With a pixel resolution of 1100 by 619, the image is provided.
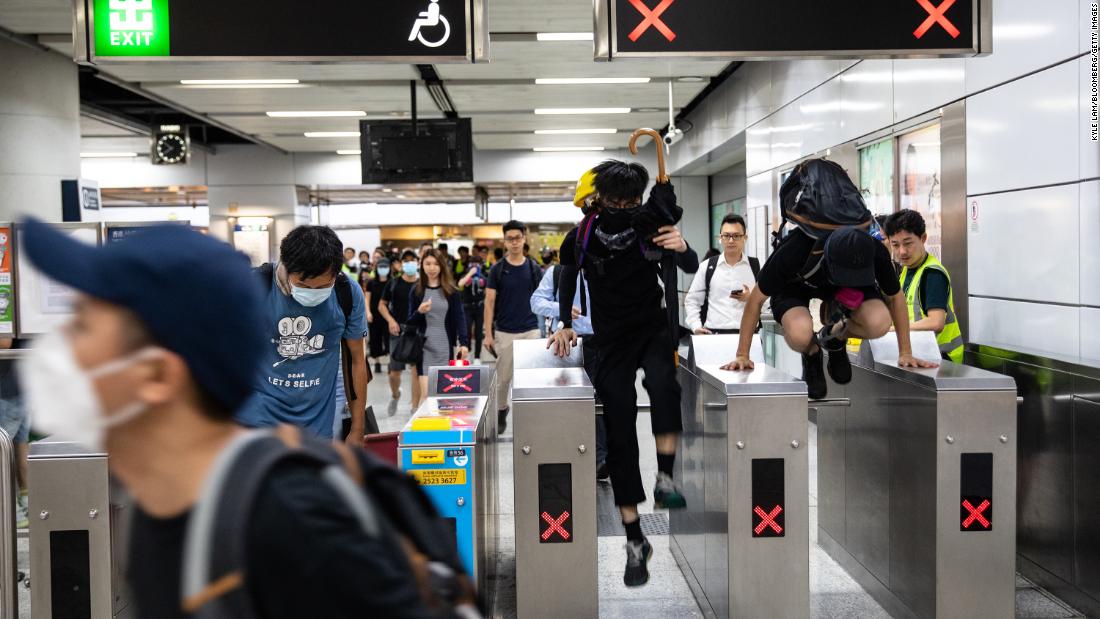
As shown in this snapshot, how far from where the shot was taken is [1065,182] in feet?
15.6

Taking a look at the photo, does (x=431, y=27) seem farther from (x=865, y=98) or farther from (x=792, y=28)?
(x=865, y=98)

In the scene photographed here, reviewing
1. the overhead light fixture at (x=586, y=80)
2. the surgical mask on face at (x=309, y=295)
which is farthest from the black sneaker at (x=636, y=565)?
the overhead light fixture at (x=586, y=80)

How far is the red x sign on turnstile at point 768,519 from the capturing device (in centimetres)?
375

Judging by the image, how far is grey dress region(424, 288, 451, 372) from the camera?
837 centimetres

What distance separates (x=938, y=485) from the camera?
3.74m

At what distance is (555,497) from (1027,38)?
143 inches

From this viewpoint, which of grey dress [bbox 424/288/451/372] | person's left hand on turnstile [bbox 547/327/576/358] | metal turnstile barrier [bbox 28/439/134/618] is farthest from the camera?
grey dress [bbox 424/288/451/372]

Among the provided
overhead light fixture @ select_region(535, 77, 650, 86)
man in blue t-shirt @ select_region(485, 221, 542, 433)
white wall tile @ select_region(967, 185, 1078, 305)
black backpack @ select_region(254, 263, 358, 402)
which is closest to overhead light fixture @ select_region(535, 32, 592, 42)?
overhead light fixture @ select_region(535, 77, 650, 86)

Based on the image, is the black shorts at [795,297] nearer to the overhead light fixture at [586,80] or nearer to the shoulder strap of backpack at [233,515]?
the shoulder strap of backpack at [233,515]

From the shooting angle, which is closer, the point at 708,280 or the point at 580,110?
the point at 708,280

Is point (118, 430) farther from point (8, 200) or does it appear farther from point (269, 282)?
point (8, 200)

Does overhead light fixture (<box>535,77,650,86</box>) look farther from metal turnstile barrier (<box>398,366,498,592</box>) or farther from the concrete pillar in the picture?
metal turnstile barrier (<box>398,366,498,592</box>)

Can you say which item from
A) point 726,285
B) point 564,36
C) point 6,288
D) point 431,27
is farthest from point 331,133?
point 431,27

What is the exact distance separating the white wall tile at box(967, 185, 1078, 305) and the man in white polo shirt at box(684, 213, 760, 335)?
1.56 m
